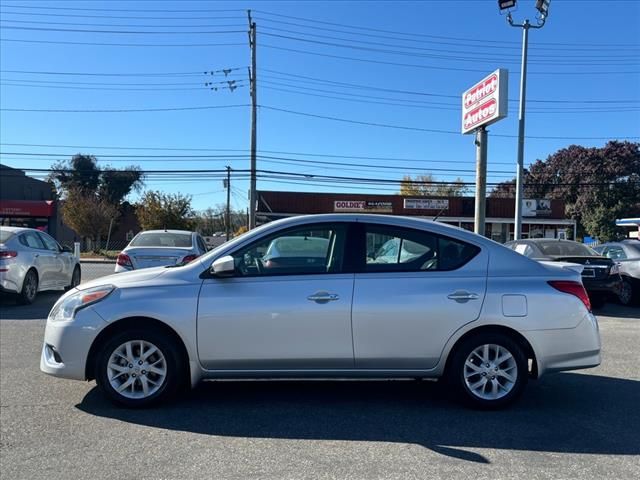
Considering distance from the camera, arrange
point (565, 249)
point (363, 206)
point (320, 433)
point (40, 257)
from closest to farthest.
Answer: point (320, 433) < point (40, 257) < point (565, 249) < point (363, 206)

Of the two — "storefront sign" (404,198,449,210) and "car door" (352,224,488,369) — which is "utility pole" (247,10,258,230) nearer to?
"storefront sign" (404,198,449,210)

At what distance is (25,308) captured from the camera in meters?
10.6

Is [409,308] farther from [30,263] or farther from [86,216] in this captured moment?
[86,216]

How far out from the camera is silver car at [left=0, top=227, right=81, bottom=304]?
10.3 m

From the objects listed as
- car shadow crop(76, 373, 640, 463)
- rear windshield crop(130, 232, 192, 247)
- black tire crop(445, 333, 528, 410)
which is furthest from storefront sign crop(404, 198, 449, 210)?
black tire crop(445, 333, 528, 410)

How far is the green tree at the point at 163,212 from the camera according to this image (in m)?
40.3

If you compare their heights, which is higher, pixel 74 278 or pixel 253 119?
pixel 253 119

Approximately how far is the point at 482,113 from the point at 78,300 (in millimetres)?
16152

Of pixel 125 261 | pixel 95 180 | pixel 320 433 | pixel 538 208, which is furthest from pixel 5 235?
pixel 95 180

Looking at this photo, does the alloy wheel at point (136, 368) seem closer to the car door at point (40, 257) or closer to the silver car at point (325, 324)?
the silver car at point (325, 324)

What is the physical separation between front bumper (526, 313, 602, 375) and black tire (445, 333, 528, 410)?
162 mm

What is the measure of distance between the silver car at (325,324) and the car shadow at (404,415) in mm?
282

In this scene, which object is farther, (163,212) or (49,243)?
(163,212)

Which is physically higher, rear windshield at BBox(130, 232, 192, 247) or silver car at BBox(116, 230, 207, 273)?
rear windshield at BBox(130, 232, 192, 247)
